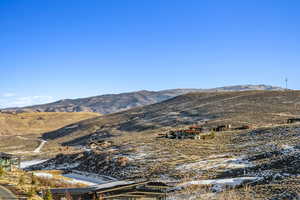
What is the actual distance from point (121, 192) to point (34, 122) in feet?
528

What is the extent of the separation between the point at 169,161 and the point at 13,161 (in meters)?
17.9

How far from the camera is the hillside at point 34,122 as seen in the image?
507 ft

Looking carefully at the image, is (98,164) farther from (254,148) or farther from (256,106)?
(256,106)

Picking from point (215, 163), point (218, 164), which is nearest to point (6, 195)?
point (218, 164)

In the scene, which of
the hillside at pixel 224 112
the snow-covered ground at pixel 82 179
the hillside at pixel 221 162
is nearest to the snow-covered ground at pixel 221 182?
the hillside at pixel 221 162

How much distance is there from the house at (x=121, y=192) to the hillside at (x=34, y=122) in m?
131

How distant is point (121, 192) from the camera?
25.5 metres

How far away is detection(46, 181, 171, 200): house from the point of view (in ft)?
76.2

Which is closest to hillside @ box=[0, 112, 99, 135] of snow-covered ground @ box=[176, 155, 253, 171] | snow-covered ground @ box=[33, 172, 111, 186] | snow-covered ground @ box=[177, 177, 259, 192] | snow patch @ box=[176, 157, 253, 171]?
snow-covered ground @ box=[33, 172, 111, 186]

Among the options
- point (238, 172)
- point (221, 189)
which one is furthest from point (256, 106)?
point (221, 189)

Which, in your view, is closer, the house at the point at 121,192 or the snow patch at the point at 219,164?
the house at the point at 121,192

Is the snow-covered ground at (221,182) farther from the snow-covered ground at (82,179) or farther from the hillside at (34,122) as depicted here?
the hillside at (34,122)

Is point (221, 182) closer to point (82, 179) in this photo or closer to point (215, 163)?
Answer: point (215, 163)

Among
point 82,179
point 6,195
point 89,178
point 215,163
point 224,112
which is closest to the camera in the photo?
point 6,195
